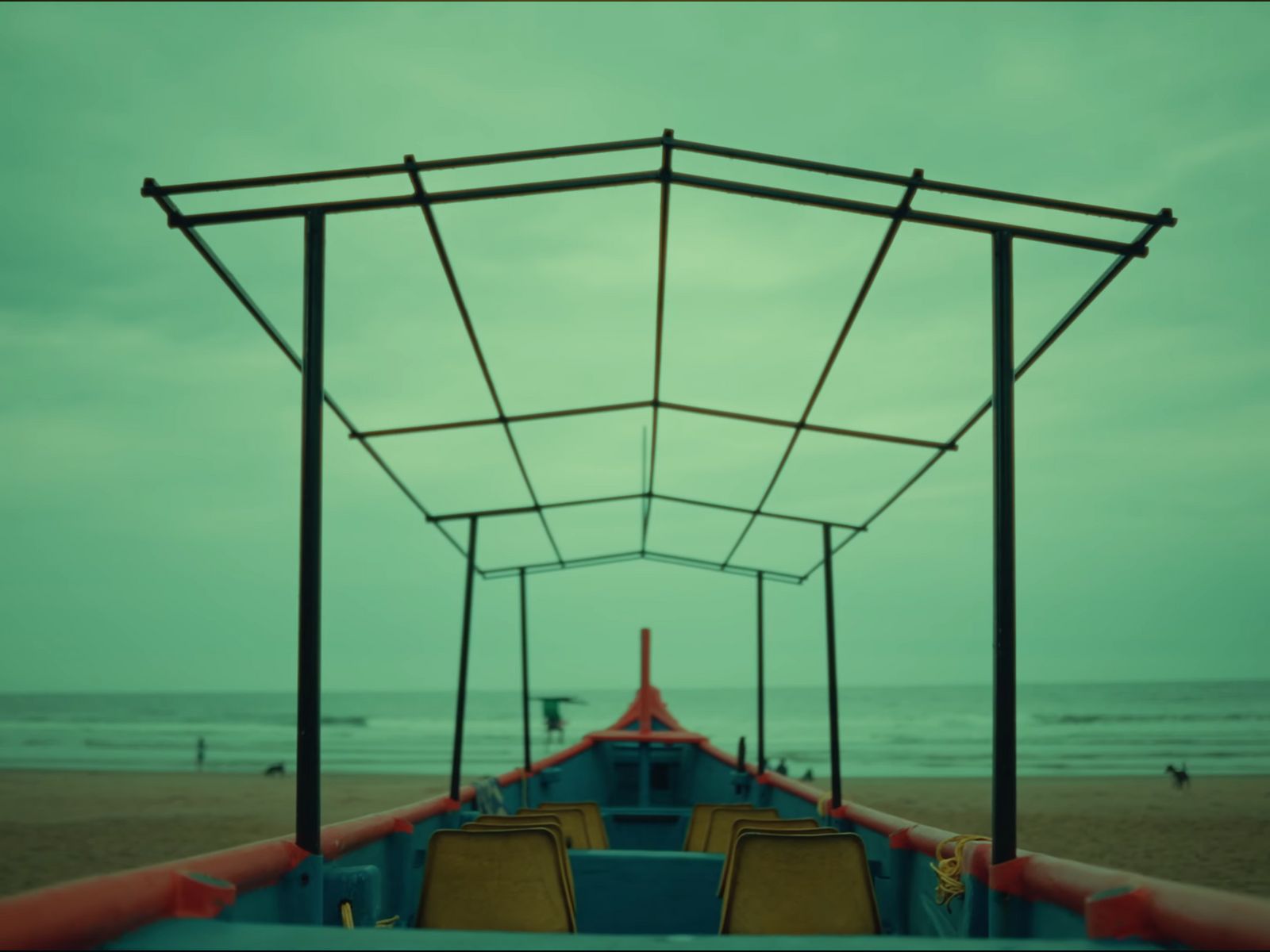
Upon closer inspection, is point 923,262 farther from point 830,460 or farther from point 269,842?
point 269,842

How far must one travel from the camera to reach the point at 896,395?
5902 mm

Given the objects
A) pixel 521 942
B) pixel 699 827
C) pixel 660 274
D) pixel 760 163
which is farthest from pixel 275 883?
pixel 699 827

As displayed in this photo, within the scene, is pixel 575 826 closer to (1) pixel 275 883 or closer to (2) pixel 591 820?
(2) pixel 591 820

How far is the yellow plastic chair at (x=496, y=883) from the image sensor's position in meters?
4.09

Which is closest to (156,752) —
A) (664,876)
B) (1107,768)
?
(1107,768)

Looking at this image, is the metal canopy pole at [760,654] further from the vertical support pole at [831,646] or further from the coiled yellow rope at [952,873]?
the coiled yellow rope at [952,873]

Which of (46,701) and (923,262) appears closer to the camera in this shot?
(923,262)

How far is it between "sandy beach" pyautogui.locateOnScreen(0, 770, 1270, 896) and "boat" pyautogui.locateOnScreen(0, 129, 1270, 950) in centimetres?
1276

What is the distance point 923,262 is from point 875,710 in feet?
241

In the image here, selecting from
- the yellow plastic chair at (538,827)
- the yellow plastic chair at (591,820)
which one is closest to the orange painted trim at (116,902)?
the yellow plastic chair at (538,827)

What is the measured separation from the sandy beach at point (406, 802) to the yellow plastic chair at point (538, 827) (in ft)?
42.3

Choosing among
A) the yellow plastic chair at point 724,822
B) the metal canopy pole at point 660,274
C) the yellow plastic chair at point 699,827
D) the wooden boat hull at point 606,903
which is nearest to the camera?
the wooden boat hull at point 606,903

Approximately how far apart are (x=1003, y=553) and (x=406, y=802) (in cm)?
2490

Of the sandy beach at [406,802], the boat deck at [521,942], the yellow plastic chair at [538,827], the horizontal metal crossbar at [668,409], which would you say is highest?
the horizontal metal crossbar at [668,409]
